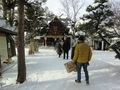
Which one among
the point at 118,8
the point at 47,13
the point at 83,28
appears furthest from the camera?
the point at 47,13

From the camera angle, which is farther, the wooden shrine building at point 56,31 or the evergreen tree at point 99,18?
the wooden shrine building at point 56,31

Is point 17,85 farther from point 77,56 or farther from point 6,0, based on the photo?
point 6,0

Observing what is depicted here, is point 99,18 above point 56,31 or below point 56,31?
below

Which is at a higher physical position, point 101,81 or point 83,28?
point 83,28

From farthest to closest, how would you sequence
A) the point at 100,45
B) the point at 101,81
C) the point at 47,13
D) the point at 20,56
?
1. the point at 100,45
2. the point at 47,13
3. the point at 20,56
4. the point at 101,81

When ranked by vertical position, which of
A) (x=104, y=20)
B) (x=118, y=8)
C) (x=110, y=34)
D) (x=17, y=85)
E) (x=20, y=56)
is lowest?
(x=17, y=85)

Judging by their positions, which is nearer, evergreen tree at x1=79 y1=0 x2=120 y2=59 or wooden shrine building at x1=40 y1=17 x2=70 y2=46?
evergreen tree at x1=79 y1=0 x2=120 y2=59

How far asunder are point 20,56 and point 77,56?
263 cm

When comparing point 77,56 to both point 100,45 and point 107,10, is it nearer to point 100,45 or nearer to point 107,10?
point 107,10

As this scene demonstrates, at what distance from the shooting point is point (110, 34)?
11.9 metres

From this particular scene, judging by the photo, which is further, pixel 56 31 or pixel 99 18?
pixel 56 31

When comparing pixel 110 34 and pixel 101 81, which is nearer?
pixel 101 81

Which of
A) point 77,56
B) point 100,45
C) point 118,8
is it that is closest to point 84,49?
point 77,56

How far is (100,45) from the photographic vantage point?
48.1m
